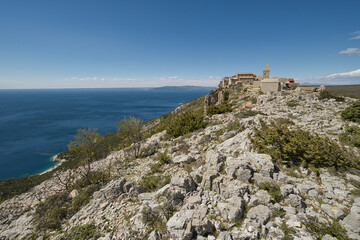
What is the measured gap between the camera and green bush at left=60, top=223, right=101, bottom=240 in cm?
641

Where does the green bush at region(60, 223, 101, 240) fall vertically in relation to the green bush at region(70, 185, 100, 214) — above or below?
above

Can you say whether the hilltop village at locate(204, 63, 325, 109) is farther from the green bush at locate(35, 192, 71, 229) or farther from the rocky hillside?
the green bush at locate(35, 192, 71, 229)

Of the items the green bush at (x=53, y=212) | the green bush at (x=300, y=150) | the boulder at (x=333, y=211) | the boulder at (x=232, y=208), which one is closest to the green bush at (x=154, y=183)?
the boulder at (x=232, y=208)

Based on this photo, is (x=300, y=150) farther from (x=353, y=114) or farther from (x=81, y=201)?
(x=81, y=201)

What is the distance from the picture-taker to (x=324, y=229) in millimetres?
4555

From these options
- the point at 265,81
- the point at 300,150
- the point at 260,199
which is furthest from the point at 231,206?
the point at 265,81

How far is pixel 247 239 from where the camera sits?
4.67 metres

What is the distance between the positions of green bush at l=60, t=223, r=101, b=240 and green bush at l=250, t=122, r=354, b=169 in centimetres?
921

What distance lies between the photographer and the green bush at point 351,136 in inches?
349

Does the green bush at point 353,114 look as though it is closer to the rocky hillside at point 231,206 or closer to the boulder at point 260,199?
the rocky hillside at point 231,206

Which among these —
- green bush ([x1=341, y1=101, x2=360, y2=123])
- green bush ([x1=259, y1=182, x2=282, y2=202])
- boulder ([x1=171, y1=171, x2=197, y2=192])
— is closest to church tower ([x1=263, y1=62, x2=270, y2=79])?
green bush ([x1=341, y1=101, x2=360, y2=123])

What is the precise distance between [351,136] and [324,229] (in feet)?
27.6

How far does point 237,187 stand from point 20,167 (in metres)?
60.6

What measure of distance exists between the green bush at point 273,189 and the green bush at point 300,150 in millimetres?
2024
